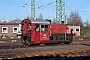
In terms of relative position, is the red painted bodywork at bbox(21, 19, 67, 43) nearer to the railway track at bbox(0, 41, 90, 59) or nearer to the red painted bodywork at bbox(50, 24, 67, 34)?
the red painted bodywork at bbox(50, 24, 67, 34)

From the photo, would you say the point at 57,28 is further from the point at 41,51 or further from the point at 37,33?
the point at 41,51

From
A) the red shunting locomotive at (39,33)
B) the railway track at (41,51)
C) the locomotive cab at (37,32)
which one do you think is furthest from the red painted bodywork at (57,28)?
the railway track at (41,51)

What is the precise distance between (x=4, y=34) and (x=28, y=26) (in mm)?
30359

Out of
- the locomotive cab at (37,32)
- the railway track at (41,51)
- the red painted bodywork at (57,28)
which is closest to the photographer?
the railway track at (41,51)

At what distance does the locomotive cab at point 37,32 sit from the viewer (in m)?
19.4

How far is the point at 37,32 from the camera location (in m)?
19.5

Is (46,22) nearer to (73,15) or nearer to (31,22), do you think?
(31,22)

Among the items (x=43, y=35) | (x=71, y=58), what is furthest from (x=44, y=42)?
(x=71, y=58)

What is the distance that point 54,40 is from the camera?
2069 centimetres

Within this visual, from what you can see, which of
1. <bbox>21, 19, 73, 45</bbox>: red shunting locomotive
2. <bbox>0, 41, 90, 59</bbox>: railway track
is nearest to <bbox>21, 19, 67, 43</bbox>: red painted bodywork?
<bbox>21, 19, 73, 45</bbox>: red shunting locomotive

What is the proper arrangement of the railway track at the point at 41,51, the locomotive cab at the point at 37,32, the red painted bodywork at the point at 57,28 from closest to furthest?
the railway track at the point at 41,51
the locomotive cab at the point at 37,32
the red painted bodywork at the point at 57,28

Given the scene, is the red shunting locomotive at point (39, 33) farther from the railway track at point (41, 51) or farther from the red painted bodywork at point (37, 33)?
the railway track at point (41, 51)

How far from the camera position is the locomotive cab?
19361 millimetres

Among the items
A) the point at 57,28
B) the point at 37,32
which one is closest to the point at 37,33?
the point at 37,32
